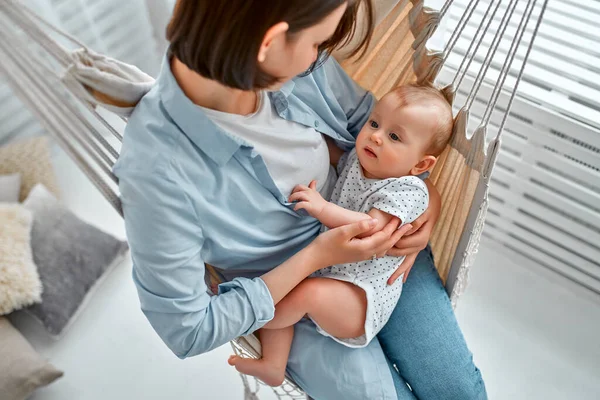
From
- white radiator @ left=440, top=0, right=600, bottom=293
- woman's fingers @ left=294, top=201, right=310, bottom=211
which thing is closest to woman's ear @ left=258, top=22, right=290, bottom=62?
woman's fingers @ left=294, top=201, right=310, bottom=211

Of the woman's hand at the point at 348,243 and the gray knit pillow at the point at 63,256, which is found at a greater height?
the woman's hand at the point at 348,243

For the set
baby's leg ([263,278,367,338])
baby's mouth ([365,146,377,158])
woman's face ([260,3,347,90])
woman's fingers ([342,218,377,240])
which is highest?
woman's face ([260,3,347,90])

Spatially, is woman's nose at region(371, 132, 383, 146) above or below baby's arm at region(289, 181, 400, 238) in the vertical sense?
above

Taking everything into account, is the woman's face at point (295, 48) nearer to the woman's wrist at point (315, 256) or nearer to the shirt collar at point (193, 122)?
the shirt collar at point (193, 122)

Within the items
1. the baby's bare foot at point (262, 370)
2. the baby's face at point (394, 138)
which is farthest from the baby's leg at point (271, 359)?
the baby's face at point (394, 138)

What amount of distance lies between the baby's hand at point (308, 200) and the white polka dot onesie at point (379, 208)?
108 mm

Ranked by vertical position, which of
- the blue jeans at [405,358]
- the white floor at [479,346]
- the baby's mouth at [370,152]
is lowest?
the white floor at [479,346]

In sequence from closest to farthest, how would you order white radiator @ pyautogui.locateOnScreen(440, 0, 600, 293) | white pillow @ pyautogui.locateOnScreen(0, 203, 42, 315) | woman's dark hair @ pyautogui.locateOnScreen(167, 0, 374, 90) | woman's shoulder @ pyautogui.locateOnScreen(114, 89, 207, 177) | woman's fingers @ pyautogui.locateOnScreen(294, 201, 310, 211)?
woman's dark hair @ pyautogui.locateOnScreen(167, 0, 374, 90) < woman's shoulder @ pyautogui.locateOnScreen(114, 89, 207, 177) < woman's fingers @ pyautogui.locateOnScreen(294, 201, 310, 211) < white radiator @ pyautogui.locateOnScreen(440, 0, 600, 293) < white pillow @ pyautogui.locateOnScreen(0, 203, 42, 315)

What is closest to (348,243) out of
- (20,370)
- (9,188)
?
(20,370)

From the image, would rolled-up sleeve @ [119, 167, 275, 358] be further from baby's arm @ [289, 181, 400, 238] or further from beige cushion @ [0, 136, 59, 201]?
beige cushion @ [0, 136, 59, 201]

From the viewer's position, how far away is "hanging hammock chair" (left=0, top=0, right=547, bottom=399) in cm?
78

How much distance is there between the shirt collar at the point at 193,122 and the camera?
0.77 m

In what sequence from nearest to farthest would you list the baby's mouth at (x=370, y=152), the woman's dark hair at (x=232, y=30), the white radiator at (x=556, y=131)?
the woman's dark hair at (x=232, y=30) < the baby's mouth at (x=370, y=152) < the white radiator at (x=556, y=131)

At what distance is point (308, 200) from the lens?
36.9 inches
